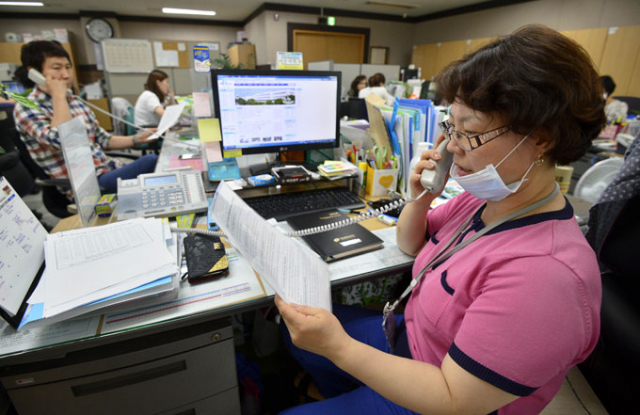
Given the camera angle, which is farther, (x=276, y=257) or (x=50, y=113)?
(x=50, y=113)

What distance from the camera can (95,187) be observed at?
4.36ft

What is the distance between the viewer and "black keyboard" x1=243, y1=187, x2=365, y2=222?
3.69 ft

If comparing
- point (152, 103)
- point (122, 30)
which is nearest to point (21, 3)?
point (122, 30)

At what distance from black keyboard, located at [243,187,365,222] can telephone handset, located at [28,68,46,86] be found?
1.78 metres

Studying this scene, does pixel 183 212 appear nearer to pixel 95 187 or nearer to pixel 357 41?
pixel 95 187

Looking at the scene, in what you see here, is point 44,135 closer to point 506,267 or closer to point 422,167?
point 422,167

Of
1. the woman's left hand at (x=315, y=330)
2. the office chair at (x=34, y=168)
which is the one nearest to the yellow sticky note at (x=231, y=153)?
the woman's left hand at (x=315, y=330)

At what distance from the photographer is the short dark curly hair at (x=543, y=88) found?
54 centimetres

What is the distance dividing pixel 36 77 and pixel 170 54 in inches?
215

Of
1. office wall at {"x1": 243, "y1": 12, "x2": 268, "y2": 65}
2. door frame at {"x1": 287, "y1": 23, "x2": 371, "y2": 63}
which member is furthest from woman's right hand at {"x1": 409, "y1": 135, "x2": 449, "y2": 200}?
door frame at {"x1": 287, "y1": 23, "x2": 371, "y2": 63}

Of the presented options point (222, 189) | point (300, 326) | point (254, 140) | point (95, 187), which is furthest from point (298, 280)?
point (95, 187)

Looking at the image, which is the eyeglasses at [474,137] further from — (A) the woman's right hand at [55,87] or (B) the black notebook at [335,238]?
(A) the woman's right hand at [55,87]

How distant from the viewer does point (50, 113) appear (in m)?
1.97

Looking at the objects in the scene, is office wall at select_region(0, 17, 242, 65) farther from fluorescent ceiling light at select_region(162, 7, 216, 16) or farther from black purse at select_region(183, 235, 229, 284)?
black purse at select_region(183, 235, 229, 284)
